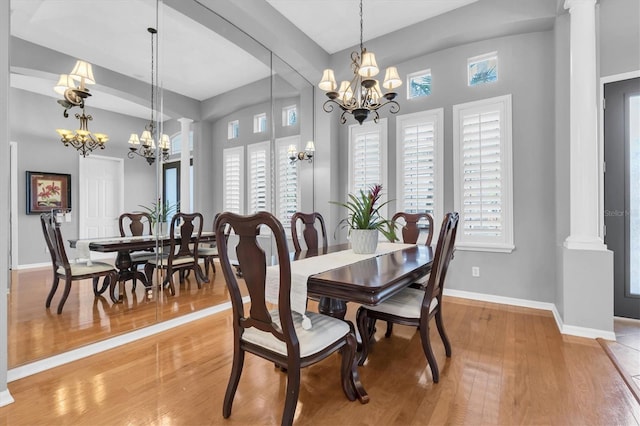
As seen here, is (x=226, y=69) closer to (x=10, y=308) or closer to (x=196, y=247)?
(x=196, y=247)

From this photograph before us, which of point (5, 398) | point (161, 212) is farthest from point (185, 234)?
point (5, 398)

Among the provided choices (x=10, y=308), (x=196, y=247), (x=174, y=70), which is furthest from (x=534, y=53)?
→ (x=10, y=308)

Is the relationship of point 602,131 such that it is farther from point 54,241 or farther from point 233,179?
point 54,241

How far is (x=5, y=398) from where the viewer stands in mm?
1825

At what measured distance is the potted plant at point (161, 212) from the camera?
3006mm

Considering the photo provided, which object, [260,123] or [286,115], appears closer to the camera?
[260,123]

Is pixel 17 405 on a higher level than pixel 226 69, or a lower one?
lower

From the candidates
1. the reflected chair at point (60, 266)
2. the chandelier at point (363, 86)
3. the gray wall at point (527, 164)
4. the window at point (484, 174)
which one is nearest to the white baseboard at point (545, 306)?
the gray wall at point (527, 164)

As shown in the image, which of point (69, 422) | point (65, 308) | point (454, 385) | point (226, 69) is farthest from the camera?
point (226, 69)

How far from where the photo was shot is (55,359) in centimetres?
227

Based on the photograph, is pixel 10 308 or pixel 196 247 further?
pixel 196 247

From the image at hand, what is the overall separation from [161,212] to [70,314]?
110cm

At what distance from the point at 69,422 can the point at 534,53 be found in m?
5.21

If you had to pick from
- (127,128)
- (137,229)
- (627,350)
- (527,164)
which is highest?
(127,128)
